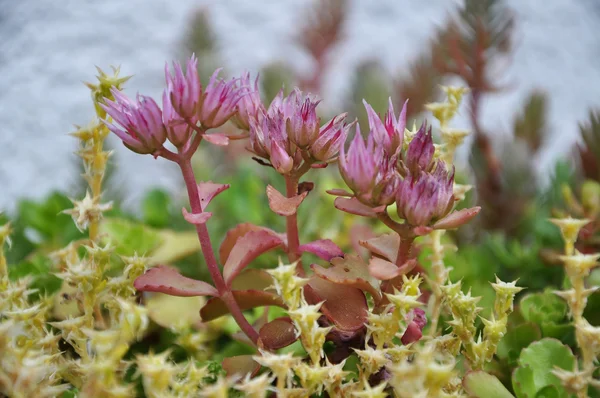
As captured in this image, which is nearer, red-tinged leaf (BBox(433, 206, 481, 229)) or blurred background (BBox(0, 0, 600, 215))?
red-tinged leaf (BBox(433, 206, 481, 229))

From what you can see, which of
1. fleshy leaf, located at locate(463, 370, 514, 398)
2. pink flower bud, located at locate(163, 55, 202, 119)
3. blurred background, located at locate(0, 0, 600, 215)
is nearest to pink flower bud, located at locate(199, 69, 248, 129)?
pink flower bud, located at locate(163, 55, 202, 119)

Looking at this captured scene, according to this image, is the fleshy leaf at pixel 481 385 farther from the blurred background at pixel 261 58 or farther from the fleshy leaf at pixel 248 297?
the blurred background at pixel 261 58

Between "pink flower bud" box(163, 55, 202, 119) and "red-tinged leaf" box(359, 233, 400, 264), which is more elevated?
"pink flower bud" box(163, 55, 202, 119)

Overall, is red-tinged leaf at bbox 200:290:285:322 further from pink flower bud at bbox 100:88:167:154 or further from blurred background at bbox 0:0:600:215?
blurred background at bbox 0:0:600:215

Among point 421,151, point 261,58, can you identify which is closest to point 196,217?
point 421,151

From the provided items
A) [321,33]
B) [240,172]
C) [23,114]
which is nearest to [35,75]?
[23,114]

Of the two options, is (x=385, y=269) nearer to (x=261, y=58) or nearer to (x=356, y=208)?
(x=356, y=208)

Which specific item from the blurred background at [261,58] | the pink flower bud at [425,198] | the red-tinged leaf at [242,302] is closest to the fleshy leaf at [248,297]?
the red-tinged leaf at [242,302]
